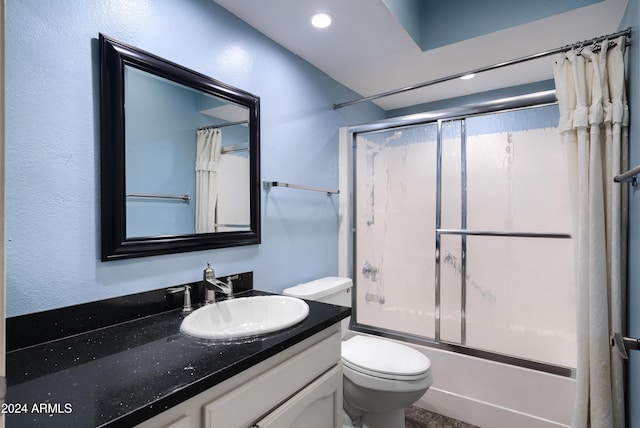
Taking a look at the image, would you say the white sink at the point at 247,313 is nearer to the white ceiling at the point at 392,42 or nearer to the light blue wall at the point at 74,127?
the light blue wall at the point at 74,127

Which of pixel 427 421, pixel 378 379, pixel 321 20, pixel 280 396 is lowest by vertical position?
pixel 427 421

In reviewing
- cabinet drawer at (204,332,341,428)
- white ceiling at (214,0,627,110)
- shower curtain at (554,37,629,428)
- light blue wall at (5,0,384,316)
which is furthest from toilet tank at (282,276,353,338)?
white ceiling at (214,0,627,110)

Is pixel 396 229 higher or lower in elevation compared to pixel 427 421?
higher

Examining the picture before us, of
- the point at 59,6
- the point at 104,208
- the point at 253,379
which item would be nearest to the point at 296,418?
the point at 253,379

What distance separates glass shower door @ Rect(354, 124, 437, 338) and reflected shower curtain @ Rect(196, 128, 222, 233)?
4.06 feet

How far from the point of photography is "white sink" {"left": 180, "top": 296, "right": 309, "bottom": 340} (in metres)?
1.21

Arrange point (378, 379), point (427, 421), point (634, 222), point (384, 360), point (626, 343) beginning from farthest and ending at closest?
point (427, 421), point (384, 360), point (378, 379), point (634, 222), point (626, 343)

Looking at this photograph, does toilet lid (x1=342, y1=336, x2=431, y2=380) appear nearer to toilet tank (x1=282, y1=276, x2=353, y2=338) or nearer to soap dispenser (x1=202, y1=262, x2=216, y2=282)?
toilet tank (x1=282, y1=276, x2=353, y2=338)

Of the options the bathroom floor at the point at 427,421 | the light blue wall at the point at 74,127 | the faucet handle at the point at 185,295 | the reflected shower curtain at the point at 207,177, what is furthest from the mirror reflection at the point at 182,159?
the bathroom floor at the point at 427,421

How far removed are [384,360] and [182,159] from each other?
4.44 feet

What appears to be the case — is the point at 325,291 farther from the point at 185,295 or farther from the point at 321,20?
the point at 321,20

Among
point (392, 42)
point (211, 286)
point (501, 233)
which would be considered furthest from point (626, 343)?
point (392, 42)

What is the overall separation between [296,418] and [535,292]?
1.72 meters

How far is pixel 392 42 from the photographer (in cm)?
181
